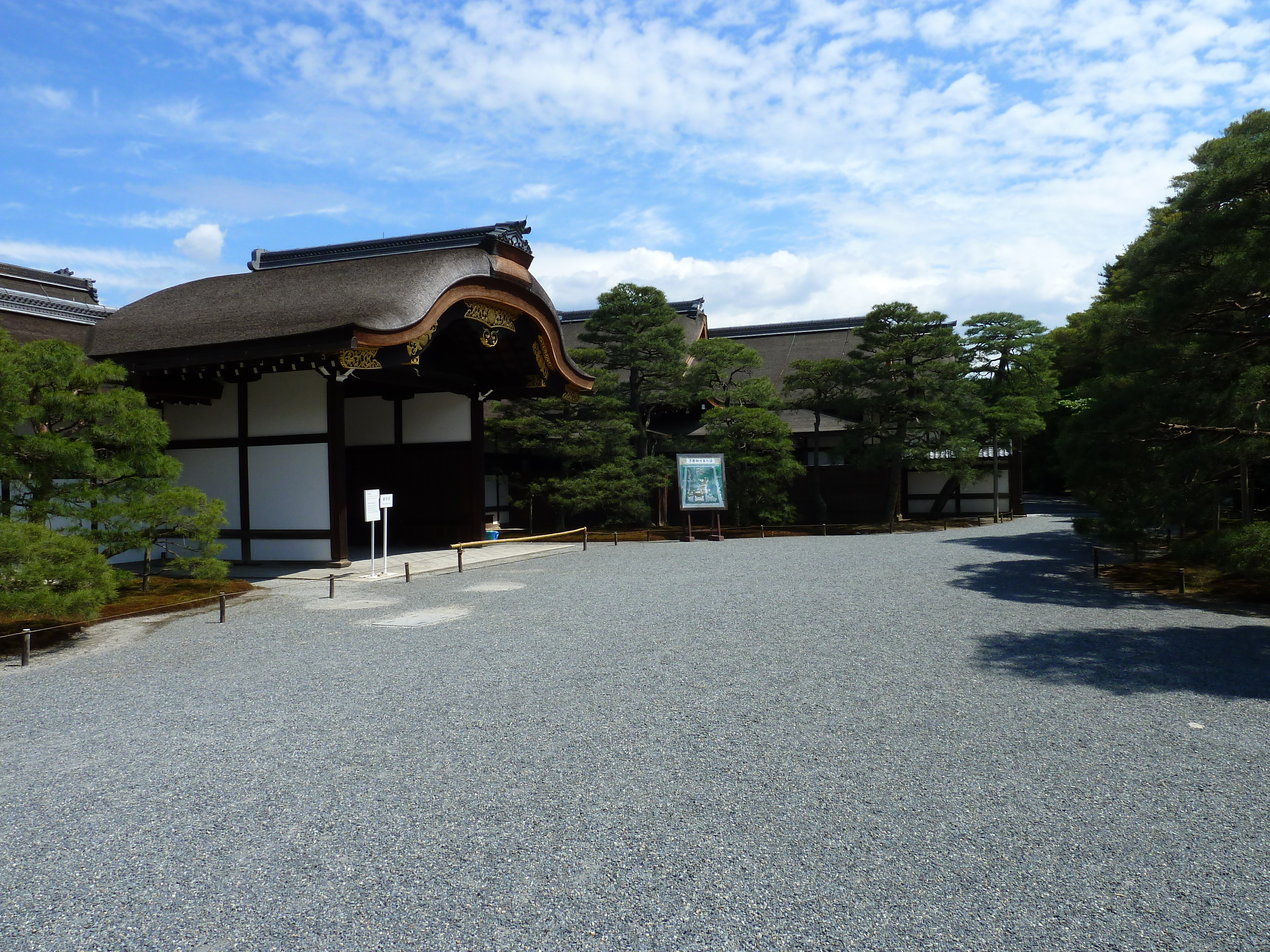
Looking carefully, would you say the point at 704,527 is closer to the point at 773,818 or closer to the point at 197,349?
the point at 197,349

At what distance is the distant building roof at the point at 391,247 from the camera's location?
49.0 feet

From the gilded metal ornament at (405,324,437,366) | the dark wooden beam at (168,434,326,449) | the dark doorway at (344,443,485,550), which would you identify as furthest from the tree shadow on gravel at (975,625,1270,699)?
the dark doorway at (344,443,485,550)

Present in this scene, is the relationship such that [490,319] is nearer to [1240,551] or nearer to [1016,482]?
[1240,551]

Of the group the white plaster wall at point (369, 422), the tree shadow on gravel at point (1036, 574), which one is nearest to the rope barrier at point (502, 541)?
the white plaster wall at point (369, 422)

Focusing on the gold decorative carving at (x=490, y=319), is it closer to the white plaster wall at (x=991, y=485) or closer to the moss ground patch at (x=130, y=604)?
the moss ground patch at (x=130, y=604)

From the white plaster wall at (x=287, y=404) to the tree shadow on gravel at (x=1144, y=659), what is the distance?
8696 mm

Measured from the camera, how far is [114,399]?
7691mm

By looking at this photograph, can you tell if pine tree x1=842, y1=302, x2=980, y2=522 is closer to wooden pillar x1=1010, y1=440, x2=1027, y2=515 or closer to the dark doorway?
wooden pillar x1=1010, y1=440, x2=1027, y2=515

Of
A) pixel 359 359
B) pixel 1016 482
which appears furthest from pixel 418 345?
pixel 1016 482

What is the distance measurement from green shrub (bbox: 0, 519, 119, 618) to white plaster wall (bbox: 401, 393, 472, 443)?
787 centimetres

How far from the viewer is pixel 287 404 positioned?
37.1ft

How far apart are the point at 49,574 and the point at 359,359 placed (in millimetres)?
4756

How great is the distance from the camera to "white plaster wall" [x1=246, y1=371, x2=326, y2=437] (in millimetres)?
11125

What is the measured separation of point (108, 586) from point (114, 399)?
6.36ft
